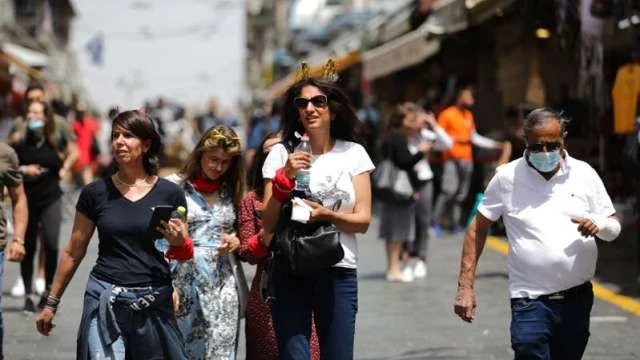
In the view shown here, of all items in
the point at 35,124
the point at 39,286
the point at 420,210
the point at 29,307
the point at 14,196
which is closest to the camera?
the point at 14,196

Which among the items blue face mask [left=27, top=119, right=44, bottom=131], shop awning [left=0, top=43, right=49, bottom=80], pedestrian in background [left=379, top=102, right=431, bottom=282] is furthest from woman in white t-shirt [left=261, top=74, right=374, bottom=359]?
shop awning [left=0, top=43, right=49, bottom=80]

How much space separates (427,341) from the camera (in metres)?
10.8

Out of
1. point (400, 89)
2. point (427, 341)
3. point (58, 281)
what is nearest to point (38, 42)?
point (400, 89)

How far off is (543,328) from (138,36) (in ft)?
235

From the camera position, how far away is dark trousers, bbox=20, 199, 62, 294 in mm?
12422

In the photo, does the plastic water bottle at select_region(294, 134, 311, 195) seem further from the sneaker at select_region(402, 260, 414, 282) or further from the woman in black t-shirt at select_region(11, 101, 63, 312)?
the sneaker at select_region(402, 260, 414, 282)

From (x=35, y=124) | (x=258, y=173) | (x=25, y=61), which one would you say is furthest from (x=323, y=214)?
(x=25, y=61)

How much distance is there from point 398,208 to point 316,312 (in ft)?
27.3

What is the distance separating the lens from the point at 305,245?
21.8 ft

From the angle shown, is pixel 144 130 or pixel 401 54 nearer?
pixel 144 130

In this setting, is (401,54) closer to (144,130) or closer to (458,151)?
(458,151)

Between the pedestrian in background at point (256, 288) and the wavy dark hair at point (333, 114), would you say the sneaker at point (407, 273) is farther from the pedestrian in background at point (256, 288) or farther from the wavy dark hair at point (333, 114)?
the wavy dark hair at point (333, 114)

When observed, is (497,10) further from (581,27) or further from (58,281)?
(58,281)

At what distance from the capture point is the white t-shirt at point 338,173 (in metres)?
6.84
